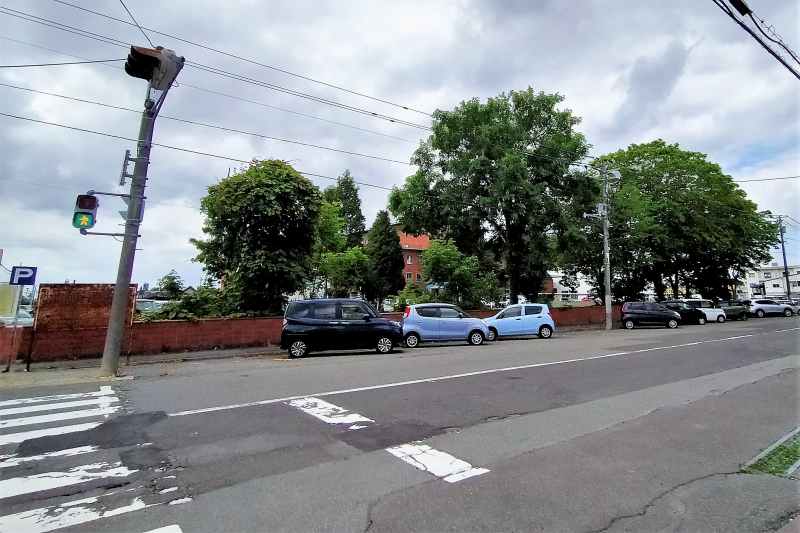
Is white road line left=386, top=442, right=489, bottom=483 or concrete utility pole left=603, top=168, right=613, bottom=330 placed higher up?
concrete utility pole left=603, top=168, right=613, bottom=330

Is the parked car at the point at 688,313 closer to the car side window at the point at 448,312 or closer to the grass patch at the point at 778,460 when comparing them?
the car side window at the point at 448,312

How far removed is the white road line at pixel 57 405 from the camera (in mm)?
7534

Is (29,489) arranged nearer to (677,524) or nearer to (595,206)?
(677,524)

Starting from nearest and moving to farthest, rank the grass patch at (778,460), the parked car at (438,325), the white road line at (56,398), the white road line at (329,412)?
the grass patch at (778,460), the white road line at (329,412), the white road line at (56,398), the parked car at (438,325)

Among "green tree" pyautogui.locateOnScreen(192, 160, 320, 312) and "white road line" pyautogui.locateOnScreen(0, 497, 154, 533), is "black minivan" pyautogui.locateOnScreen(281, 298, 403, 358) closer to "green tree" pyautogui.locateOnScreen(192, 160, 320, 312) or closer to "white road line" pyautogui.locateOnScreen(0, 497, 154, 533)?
"green tree" pyautogui.locateOnScreen(192, 160, 320, 312)

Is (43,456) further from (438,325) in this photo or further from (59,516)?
(438,325)

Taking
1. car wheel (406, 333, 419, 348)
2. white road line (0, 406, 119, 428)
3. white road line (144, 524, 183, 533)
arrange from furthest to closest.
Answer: car wheel (406, 333, 419, 348)
white road line (0, 406, 119, 428)
white road line (144, 524, 183, 533)

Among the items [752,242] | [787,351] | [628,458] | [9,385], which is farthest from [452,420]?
[752,242]

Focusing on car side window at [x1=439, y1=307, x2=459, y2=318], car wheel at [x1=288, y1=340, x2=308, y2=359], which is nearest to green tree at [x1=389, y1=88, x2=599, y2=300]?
car side window at [x1=439, y1=307, x2=459, y2=318]

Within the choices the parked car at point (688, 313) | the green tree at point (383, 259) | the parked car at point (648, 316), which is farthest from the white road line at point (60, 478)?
the green tree at point (383, 259)

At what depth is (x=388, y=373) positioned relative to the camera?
10656 mm

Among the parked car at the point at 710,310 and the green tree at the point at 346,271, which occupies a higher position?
the green tree at the point at 346,271

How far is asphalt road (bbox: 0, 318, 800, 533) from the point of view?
3709 mm

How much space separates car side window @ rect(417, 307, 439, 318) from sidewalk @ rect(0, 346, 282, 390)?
5656mm
